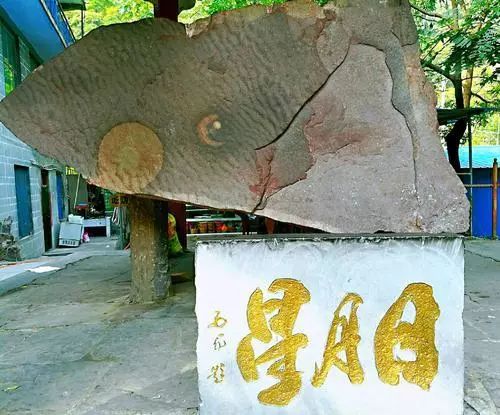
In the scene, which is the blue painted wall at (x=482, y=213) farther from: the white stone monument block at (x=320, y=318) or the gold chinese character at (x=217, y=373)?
the gold chinese character at (x=217, y=373)

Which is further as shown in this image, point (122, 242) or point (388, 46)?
point (122, 242)

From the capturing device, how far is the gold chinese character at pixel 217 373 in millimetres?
2047

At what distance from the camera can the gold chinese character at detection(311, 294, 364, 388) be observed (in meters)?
2.04

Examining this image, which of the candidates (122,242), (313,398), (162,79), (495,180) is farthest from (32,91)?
(495,180)

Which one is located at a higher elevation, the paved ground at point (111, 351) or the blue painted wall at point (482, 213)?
the blue painted wall at point (482, 213)

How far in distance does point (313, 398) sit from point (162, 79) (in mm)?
1648

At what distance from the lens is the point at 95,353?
315 centimetres

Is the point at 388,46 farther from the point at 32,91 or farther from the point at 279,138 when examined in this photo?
the point at 32,91

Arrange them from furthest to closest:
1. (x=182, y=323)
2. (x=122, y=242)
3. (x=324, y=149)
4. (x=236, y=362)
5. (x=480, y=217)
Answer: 1. (x=480, y=217)
2. (x=122, y=242)
3. (x=182, y=323)
4. (x=324, y=149)
5. (x=236, y=362)

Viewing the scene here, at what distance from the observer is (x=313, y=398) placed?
2.06 meters

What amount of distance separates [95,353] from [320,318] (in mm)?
1744

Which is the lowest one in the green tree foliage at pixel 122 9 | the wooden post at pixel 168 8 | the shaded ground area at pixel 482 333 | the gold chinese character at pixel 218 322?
the shaded ground area at pixel 482 333

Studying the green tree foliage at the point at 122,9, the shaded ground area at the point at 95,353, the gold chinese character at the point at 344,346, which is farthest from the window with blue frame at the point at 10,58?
the gold chinese character at the point at 344,346

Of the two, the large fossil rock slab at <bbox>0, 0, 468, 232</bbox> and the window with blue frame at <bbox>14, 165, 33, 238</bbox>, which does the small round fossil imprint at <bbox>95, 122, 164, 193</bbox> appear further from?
the window with blue frame at <bbox>14, 165, 33, 238</bbox>
